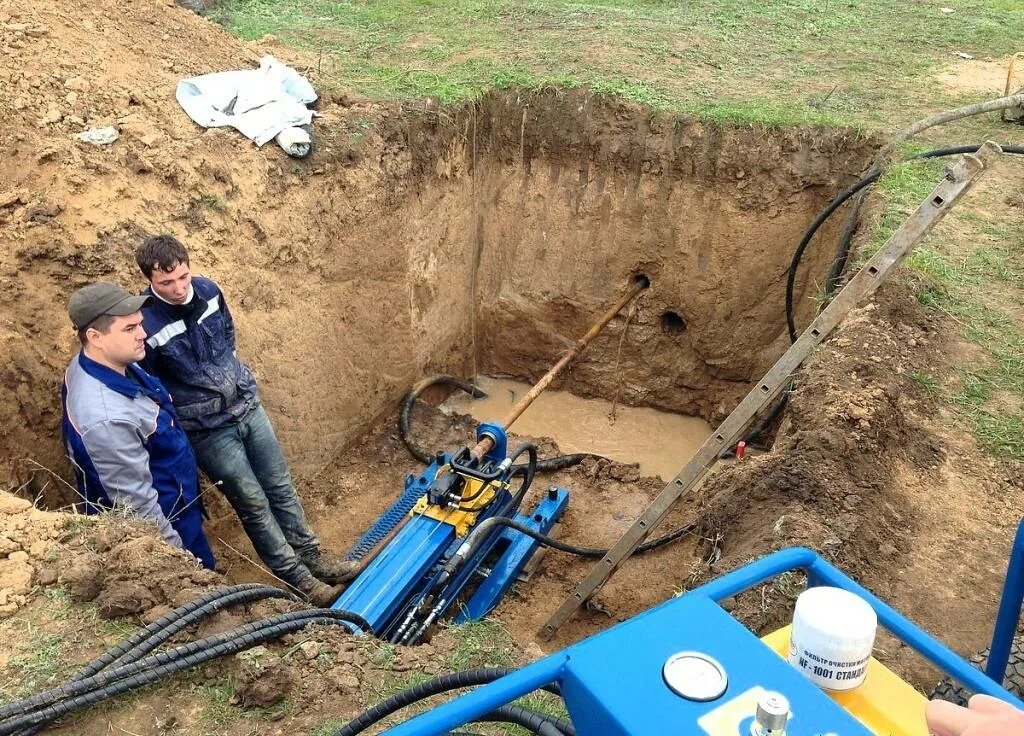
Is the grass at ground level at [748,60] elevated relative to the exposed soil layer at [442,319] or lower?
elevated

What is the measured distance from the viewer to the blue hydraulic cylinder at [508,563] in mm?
5215

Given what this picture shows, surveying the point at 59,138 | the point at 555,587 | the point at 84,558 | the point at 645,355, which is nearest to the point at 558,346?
the point at 645,355

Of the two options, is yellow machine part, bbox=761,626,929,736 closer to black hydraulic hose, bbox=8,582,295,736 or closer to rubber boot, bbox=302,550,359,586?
black hydraulic hose, bbox=8,582,295,736

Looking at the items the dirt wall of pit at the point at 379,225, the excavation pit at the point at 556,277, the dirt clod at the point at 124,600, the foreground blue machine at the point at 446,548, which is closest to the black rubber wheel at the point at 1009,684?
the foreground blue machine at the point at 446,548

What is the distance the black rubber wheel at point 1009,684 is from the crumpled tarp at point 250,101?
5784mm

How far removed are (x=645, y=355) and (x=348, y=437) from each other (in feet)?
11.1

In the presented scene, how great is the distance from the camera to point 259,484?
16.9 feet

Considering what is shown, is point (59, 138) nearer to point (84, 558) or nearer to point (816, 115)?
point (84, 558)

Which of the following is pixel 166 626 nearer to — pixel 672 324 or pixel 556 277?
pixel 556 277

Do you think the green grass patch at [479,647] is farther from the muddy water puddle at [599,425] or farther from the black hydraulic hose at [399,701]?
the muddy water puddle at [599,425]

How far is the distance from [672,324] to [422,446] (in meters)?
3.06

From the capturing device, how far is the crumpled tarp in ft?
20.5

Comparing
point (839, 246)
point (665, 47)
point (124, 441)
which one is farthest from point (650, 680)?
point (665, 47)

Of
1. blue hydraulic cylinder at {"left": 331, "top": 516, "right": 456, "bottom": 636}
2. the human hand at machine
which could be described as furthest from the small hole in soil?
the human hand at machine
